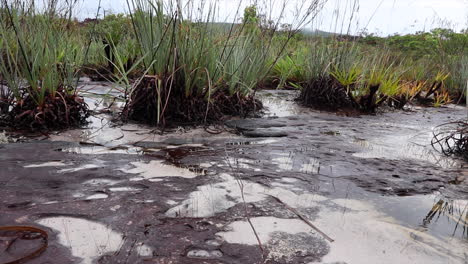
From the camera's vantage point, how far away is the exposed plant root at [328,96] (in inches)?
183

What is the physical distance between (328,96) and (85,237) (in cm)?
384

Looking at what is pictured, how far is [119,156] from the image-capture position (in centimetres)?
220

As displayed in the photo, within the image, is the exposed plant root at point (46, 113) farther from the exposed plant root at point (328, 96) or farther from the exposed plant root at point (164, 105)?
the exposed plant root at point (328, 96)

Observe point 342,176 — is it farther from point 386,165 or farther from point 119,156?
point 119,156

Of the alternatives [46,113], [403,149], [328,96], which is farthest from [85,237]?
[328,96]

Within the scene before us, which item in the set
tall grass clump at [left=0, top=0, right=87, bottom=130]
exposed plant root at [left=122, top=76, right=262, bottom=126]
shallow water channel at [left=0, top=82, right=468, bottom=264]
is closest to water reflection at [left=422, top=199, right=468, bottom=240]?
shallow water channel at [left=0, top=82, right=468, bottom=264]

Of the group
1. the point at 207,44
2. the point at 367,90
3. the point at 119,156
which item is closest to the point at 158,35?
the point at 207,44

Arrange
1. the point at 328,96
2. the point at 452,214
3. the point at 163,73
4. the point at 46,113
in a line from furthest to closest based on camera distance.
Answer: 1. the point at 328,96
2. the point at 163,73
3. the point at 46,113
4. the point at 452,214

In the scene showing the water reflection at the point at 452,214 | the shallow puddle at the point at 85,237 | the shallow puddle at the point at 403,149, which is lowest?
the shallow puddle at the point at 85,237

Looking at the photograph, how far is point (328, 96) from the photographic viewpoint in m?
4.63

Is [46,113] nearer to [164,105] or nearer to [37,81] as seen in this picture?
[37,81]

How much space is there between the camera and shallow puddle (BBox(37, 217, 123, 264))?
1173 millimetres

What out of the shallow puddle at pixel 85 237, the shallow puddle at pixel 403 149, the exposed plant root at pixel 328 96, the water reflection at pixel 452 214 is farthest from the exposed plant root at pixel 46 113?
the exposed plant root at pixel 328 96

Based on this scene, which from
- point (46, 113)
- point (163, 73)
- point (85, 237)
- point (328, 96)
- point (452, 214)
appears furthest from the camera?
point (328, 96)
